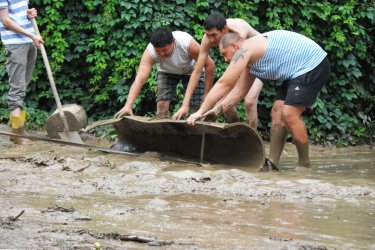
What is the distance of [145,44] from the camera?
1071cm

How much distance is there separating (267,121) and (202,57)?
123 inches

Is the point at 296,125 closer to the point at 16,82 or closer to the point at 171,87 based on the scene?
the point at 171,87

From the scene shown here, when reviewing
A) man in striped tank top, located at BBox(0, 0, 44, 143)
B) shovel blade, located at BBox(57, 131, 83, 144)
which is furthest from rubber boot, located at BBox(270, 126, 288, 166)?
man in striped tank top, located at BBox(0, 0, 44, 143)

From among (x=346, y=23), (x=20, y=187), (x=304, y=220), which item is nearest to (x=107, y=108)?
(x=346, y=23)

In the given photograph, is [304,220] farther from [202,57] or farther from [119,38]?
[119,38]

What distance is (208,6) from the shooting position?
35.1ft

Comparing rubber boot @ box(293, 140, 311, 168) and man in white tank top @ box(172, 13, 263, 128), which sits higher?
man in white tank top @ box(172, 13, 263, 128)

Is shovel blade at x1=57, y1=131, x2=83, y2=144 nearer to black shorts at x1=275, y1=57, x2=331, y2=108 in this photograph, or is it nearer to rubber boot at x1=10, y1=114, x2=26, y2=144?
rubber boot at x1=10, y1=114, x2=26, y2=144

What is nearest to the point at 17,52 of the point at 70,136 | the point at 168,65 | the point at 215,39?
the point at 70,136

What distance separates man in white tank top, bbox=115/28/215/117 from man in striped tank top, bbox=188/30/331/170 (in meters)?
0.77

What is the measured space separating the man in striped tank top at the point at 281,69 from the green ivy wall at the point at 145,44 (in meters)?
2.93

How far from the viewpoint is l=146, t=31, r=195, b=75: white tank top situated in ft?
28.1

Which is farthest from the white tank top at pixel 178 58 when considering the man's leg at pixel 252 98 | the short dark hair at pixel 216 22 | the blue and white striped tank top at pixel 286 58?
the blue and white striped tank top at pixel 286 58

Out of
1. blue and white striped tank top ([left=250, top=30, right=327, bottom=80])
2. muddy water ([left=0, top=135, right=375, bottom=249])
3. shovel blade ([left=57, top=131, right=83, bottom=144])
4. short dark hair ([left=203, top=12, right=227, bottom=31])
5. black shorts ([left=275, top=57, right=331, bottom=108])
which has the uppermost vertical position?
short dark hair ([left=203, top=12, right=227, bottom=31])
